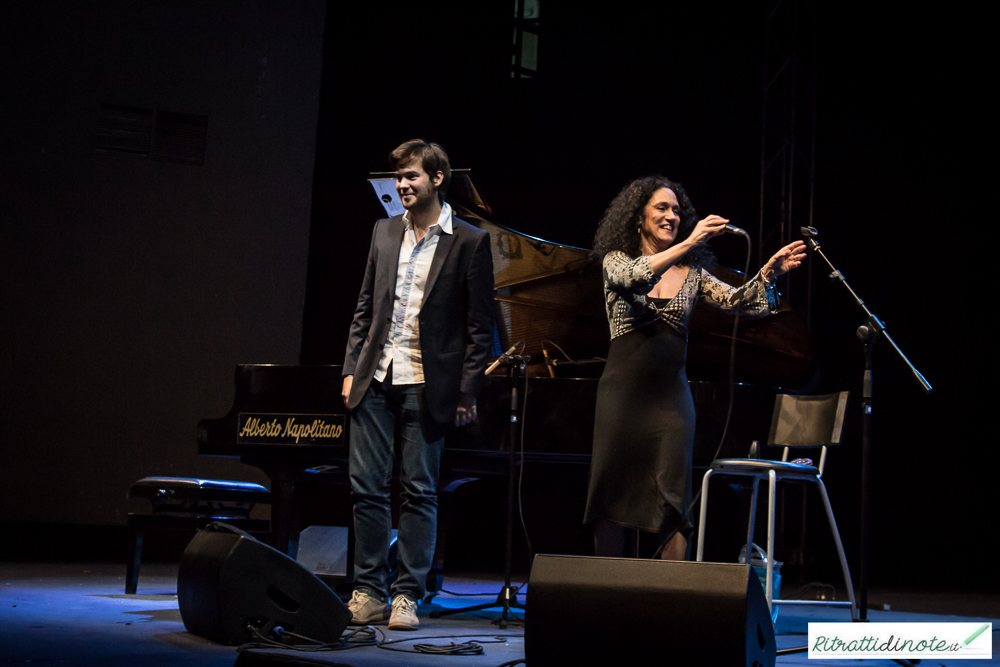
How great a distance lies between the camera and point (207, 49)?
6754mm

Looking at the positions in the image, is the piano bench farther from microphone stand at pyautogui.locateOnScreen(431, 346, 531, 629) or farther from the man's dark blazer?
the man's dark blazer

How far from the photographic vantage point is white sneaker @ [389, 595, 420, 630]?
287 centimetres

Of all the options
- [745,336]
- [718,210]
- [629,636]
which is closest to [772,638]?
[629,636]

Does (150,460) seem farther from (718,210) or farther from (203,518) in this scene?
(718,210)

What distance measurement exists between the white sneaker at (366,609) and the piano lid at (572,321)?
1.38 m

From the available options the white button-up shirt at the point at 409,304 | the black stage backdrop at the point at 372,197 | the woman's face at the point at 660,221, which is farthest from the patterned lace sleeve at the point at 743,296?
the black stage backdrop at the point at 372,197

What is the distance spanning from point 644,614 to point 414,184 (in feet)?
5.69

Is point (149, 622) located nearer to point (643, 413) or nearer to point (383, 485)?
point (383, 485)

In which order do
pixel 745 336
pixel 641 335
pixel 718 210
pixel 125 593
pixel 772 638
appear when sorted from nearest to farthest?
pixel 772 638, pixel 641 335, pixel 125 593, pixel 745 336, pixel 718 210

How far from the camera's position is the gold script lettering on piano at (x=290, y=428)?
3457mm

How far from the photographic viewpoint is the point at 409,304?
120 inches

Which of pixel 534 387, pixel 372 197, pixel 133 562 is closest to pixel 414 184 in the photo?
pixel 534 387

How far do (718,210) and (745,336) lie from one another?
2207 mm

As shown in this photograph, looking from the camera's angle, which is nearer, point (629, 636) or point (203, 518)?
point (629, 636)
